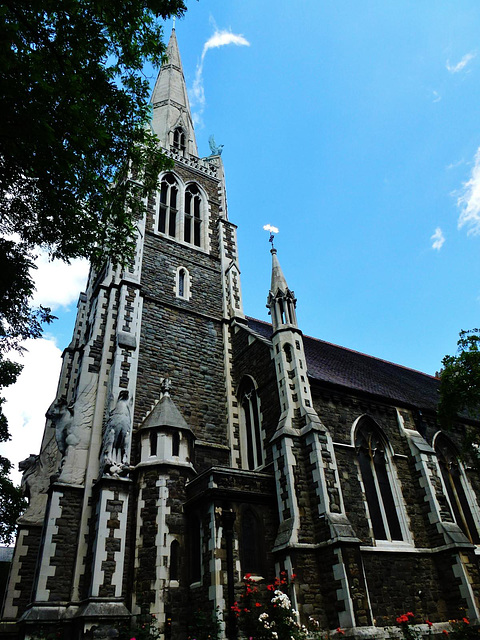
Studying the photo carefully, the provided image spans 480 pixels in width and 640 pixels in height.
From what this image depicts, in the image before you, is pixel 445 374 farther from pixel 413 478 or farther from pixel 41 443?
pixel 41 443

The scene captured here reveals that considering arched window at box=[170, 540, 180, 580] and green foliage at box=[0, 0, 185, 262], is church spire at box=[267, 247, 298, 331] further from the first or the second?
arched window at box=[170, 540, 180, 580]

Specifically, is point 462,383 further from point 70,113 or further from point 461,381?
point 70,113

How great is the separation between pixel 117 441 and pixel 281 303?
675 centimetres

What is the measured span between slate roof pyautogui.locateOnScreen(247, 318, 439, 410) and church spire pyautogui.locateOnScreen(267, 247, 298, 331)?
1868 mm

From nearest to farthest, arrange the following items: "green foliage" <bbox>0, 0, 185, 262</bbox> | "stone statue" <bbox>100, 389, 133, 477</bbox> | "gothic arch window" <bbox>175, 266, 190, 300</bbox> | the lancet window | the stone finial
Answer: "green foliage" <bbox>0, 0, 185, 262</bbox> → "stone statue" <bbox>100, 389, 133, 477</bbox> → the stone finial → "gothic arch window" <bbox>175, 266, 190, 300</bbox> → the lancet window

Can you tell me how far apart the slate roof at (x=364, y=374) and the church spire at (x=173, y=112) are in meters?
10.8

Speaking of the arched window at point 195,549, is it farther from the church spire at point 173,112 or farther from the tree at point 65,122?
the church spire at point 173,112

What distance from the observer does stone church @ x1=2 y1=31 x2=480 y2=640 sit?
10.2 m

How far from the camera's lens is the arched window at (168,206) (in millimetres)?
20000

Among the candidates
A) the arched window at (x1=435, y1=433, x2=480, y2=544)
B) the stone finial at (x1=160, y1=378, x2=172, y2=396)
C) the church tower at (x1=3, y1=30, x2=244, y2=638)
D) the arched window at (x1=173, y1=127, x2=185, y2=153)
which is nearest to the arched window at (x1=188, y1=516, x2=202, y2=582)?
the church tower at (x1=3, y1=30, x2=244, y2=638)

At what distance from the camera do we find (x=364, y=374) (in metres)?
18.6

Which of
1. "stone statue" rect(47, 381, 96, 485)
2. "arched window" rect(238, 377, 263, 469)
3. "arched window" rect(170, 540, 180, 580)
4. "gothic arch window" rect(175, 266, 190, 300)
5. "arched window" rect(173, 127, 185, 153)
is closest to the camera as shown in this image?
"arched window" rect(170, 540, 180, 580)

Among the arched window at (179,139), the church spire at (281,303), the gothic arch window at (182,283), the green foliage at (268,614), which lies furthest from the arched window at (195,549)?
the arched window at (179,139)

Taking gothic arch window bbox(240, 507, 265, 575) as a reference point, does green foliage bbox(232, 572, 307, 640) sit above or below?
below
